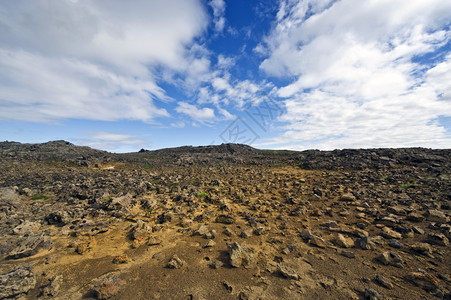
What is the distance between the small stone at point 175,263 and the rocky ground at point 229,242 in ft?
0.06

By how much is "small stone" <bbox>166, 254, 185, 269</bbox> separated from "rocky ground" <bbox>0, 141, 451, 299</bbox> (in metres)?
0.02

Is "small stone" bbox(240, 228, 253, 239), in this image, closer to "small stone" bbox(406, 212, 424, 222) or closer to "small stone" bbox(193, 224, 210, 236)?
"small stone" bbox(193, 224, 210, 236)

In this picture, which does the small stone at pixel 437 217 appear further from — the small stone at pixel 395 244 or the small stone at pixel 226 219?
the small stone at pixel 226 219

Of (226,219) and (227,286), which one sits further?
(226,219)

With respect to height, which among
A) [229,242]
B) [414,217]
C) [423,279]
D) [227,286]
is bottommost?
[227,286]

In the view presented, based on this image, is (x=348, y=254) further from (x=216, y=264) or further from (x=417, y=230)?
(x=216, y=264)

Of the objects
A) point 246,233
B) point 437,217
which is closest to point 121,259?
point 246,233

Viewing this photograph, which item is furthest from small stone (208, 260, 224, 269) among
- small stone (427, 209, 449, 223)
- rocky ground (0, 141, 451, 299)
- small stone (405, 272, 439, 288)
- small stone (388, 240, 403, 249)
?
small stone (427, 209, 449, 223)

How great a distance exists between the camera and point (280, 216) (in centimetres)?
671

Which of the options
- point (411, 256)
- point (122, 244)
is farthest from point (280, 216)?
point (122, 244)

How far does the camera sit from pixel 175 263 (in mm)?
4031

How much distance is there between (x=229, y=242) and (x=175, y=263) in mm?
1568

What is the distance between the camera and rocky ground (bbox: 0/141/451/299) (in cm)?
347

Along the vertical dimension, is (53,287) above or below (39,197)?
below
